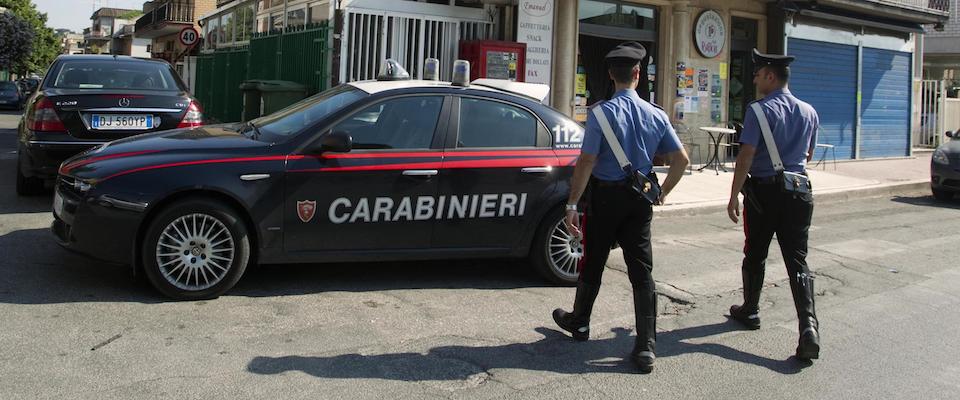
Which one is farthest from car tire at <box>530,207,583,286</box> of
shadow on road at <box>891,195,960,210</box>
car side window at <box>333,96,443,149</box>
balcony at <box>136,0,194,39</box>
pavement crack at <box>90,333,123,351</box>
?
balcony at <box>136,0,194,39</box>

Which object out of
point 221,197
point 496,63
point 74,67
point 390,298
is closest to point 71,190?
point 221,197

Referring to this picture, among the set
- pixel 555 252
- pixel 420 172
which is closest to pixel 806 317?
pixel 555 252

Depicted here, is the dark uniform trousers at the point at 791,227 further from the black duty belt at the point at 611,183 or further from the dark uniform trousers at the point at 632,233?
the black duty belt at the point at 611,183

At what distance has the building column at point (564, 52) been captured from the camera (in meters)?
13.0

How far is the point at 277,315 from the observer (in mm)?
5020

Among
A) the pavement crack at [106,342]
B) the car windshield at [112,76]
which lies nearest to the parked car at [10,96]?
the car windshield at [112,76]

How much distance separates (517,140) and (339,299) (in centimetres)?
175

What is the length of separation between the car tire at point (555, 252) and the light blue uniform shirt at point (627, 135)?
62.9 inches

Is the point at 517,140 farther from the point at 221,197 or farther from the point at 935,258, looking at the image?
the point at 935,258

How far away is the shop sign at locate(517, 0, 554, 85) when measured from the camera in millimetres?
12500

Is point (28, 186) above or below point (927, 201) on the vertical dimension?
below

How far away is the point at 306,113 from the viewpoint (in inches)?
232

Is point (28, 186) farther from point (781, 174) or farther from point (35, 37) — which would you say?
point (35, 37)

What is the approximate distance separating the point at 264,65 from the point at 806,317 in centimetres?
1232
